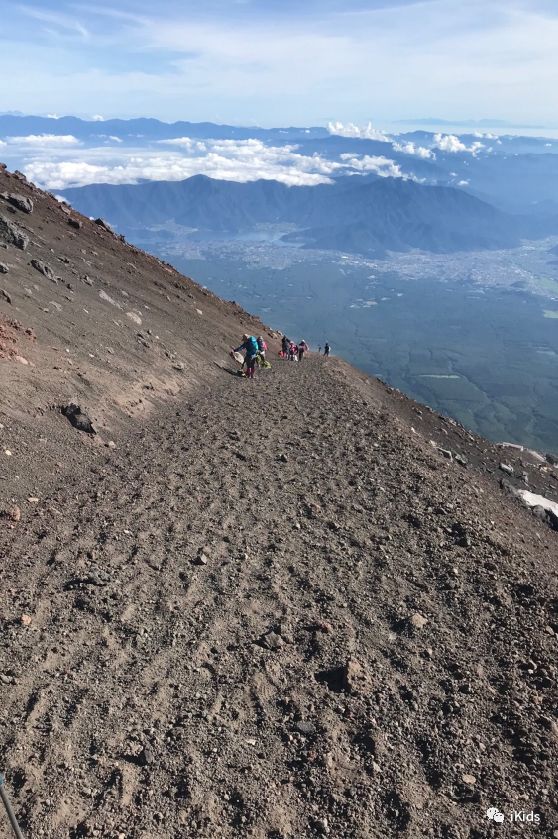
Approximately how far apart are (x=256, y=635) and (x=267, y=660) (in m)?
0.52

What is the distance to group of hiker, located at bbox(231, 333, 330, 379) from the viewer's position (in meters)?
24.8

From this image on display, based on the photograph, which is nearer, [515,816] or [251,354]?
[515,816]

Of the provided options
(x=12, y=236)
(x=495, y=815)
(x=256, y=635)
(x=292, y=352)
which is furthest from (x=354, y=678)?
(x=292, y=352)

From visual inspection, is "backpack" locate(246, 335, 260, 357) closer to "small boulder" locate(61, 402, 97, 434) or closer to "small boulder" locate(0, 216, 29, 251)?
"small boulder" locate(0, 216, 29, 251)

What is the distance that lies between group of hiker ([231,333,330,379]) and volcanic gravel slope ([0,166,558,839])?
29.3 feet

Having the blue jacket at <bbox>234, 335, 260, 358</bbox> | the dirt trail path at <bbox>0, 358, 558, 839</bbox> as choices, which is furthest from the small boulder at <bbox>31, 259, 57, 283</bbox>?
the dirt trail path at <bbox>0, 358, 558, 839</bbox>

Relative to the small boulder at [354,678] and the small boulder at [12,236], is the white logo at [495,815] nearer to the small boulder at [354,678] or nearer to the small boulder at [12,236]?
the small boulder at [354,678]

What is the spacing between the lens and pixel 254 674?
24.2 ft

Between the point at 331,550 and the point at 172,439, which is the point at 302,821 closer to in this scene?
the point at 331,550

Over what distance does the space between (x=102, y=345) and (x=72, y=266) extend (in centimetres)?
998

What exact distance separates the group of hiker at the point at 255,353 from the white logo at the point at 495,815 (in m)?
20.2

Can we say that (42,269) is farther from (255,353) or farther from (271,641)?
(271,641)

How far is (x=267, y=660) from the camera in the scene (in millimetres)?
7656

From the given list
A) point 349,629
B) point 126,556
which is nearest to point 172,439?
point 126,556
